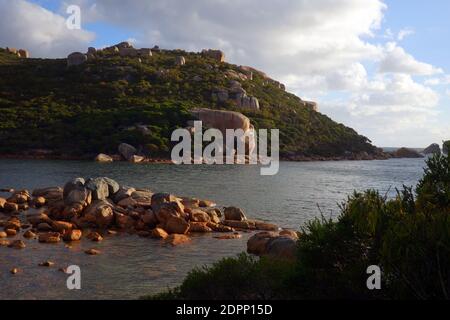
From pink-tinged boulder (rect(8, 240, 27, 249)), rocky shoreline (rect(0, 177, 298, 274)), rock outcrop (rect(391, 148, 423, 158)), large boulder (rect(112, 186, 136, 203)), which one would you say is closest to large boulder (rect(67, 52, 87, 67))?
rocky shoreline (rect(0, 177, 298, 274))

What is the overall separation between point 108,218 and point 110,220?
0.22 m

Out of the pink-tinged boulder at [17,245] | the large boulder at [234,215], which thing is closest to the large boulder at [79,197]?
the pink-tinged boulder at [17,245]

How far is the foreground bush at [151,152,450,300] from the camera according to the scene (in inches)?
387

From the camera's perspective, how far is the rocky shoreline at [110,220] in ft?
74.1

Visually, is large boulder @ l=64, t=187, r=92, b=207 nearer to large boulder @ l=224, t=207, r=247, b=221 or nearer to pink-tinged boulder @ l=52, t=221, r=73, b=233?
pink-tinged boulder @ l=52, t=221, r=73, b=233

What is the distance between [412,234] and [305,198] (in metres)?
33.0

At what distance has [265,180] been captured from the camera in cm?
5684

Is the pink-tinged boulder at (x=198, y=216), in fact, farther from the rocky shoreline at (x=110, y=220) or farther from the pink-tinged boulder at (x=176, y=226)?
the pink-tinged boulder at (x=176, y=226)

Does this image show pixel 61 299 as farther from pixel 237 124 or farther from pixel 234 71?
pixel 234 71

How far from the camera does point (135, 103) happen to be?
93500 millimetres

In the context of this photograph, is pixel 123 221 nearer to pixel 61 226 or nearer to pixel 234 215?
pixel 61 226

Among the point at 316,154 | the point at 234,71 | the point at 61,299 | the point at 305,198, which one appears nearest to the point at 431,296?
the point at 61,299

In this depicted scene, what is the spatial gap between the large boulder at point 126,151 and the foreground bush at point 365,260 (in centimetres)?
6438

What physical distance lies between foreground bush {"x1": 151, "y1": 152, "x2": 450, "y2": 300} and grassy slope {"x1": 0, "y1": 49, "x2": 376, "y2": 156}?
66.7 m
